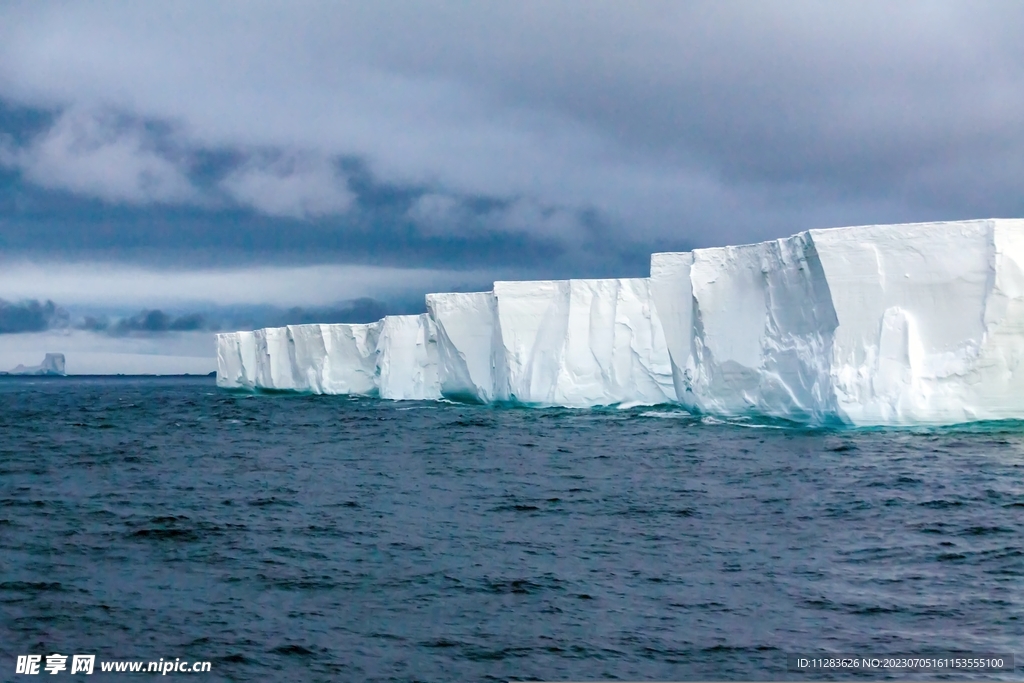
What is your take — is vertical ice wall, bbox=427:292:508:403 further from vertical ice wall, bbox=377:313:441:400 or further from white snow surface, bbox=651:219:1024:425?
white snow surface, bbox=651:219:1024:425

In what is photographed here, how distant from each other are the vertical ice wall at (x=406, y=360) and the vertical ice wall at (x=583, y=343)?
662 centimetres

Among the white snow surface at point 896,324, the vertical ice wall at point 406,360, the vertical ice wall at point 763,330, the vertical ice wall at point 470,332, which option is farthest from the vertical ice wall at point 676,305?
the vertical ice wall at point 406,360

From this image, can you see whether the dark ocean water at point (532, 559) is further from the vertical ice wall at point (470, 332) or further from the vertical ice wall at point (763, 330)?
the vertical ice wall at point (470, 332)

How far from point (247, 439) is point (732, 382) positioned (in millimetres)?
10702

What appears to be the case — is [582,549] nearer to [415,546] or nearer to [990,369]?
[415,546]

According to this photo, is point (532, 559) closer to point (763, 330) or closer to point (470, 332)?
point (763, 330)

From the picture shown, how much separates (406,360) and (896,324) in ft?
72.6

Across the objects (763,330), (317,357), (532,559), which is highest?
(763,330)

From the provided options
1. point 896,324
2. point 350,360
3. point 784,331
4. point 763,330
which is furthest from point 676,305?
point 350,360

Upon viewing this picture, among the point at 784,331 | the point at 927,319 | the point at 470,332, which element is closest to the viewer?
the point at 927,319

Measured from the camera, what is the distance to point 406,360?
117ft

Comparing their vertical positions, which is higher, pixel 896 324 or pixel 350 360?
pixel 896 324

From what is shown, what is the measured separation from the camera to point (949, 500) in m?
10.4

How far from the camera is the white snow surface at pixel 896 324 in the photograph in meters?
15.5
